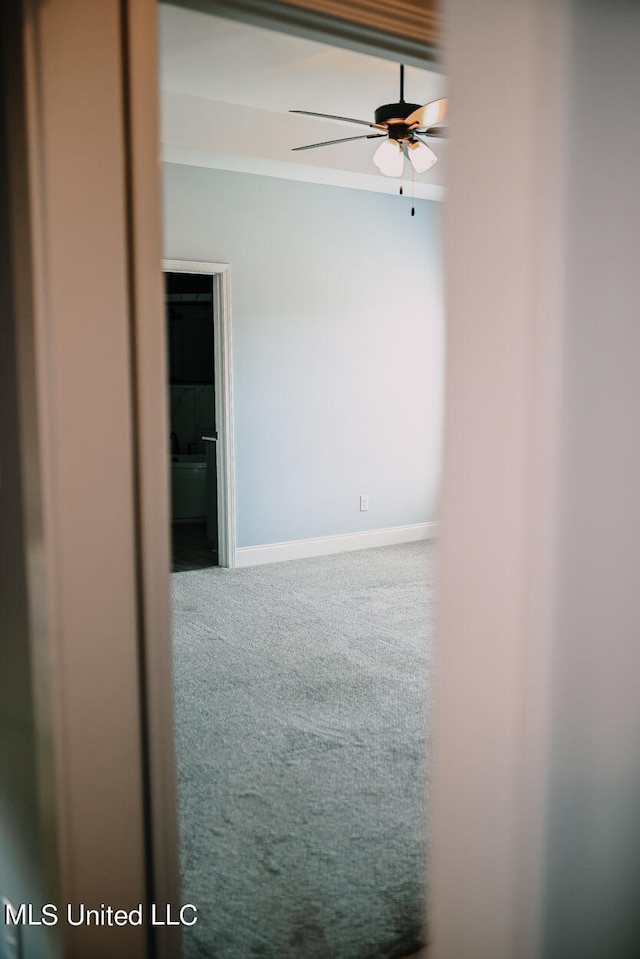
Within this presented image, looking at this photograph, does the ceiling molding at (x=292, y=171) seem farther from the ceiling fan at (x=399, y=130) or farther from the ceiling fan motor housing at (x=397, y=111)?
the ceiling fan motor housing at (x=397, y=111)

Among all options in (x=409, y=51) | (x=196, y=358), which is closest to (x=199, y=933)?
(x=409, y=51)

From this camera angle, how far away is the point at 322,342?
5934 mm

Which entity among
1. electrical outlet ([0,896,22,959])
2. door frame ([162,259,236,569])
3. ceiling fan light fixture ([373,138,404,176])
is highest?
ceiling fan light fixture ([373,138,404,176])

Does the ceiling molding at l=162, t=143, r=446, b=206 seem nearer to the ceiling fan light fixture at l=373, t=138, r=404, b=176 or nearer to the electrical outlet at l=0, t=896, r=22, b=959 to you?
the ceiling fan light fixture at l=373, t=138, r=404, b=176

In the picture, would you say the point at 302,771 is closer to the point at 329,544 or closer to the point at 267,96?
the point at 329,544

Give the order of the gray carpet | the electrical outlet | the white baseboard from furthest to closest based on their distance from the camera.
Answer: the white baseboard < the gray carpet < the electrical outlet

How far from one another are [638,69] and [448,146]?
0.25m

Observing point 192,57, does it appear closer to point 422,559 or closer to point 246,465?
point 246,465

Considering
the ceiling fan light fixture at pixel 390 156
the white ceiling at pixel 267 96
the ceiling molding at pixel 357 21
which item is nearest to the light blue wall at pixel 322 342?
the white ceiling at pixel 267 96

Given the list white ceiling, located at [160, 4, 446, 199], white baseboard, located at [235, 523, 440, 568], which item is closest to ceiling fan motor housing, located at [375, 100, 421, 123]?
white ceiling, located at [160, 4, 446, 199]

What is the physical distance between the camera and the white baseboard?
227 inches

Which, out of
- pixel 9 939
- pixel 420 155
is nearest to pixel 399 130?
pixel 420 155

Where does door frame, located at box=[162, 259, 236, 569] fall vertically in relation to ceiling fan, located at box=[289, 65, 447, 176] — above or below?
below

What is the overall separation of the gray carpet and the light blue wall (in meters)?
1.23
